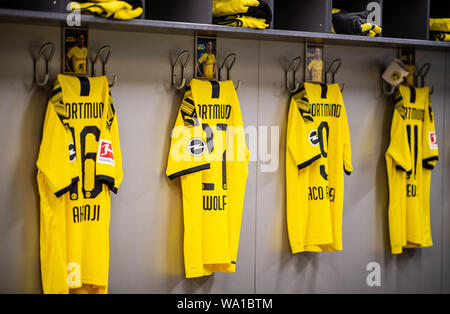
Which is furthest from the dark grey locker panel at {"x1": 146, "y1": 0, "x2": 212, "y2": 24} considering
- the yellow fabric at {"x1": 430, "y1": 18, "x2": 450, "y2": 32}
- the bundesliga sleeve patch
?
the bundesliga sleeve patch

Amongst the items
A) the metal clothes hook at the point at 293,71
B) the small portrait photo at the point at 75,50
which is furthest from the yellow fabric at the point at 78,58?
the metal clothes hook at the point at 293,71

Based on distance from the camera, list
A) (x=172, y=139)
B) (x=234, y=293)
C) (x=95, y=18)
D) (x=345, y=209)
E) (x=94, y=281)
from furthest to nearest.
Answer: (x=345, y=209) → (x=234, y=293) → (x=172, y=139) → (x=94, y=281) → (x=95, y=18)

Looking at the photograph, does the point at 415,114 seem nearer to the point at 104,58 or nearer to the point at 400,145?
the point at 400,145

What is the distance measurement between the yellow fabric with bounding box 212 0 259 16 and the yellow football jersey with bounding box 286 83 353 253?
24.0 inches

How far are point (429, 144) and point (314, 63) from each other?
2.84 ft

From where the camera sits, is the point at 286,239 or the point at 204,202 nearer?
the point at 204,202

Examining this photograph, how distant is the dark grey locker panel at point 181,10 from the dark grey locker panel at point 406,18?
1.28 meters

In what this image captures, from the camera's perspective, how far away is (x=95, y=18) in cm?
236

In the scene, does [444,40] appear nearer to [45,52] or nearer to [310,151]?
[310,151]

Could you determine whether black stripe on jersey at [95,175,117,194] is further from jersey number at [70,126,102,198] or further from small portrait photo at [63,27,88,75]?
small portrait photo at [63,27,88,75]

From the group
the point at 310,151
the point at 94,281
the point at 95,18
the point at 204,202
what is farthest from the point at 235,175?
the point at 95,18

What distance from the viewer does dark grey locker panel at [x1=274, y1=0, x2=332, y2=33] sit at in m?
2.86

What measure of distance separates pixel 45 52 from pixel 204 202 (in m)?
1.06

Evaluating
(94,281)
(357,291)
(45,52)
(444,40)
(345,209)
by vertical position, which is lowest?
(357,291)
